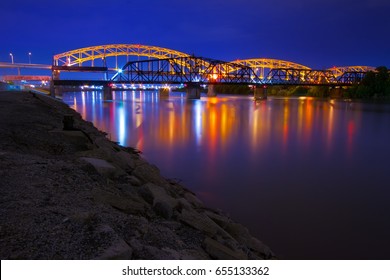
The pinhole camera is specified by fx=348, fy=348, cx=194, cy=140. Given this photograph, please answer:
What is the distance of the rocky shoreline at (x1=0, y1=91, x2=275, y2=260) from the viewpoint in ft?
15.0

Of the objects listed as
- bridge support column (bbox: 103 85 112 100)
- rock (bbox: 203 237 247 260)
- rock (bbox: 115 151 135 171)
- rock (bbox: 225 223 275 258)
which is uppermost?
bridge support column (bbox: 103 85 112 100)

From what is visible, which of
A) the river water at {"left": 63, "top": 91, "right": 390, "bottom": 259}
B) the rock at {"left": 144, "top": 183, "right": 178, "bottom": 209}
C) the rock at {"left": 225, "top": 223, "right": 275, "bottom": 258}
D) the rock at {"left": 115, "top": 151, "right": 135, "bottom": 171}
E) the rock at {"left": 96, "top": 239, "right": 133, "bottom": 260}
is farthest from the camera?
the rock at {"left": 115, "top": 151, "right": 135, "bottom": 171}

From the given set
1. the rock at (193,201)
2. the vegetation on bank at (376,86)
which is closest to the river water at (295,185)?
the rock at (193,201)

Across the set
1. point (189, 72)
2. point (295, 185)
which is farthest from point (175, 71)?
point (295, 185)

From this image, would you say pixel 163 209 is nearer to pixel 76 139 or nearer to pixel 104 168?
pixel 104 168

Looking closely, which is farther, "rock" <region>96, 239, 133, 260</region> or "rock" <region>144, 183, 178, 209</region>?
"rock" <region>144, 183, 178, 209</region>

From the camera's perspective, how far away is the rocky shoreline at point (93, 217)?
4.57m

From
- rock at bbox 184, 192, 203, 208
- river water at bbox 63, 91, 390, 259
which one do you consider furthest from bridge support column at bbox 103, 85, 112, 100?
rock at bbox 184, 192, 203, 208

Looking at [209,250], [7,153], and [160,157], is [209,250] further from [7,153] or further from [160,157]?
[160,157]

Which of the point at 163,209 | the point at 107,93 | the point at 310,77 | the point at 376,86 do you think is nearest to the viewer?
the point at 163,209

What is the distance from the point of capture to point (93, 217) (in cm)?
542

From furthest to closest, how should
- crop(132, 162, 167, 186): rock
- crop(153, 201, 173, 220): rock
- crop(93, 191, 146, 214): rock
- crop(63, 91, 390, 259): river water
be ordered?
crop(132, 162, 167, 186): rock → crop(63, 91, 390, 259): river water → crop(153, 201, 173, 220): rock → crop(93, 191, 146, 214): rock

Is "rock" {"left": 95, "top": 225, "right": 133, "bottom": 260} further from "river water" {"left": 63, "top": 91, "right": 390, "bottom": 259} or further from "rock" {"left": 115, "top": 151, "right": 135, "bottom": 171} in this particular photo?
"rock" {"left": 115, "top": 151, "right": 135, "bottom": 171}

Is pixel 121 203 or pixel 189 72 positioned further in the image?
pixel 189 72
